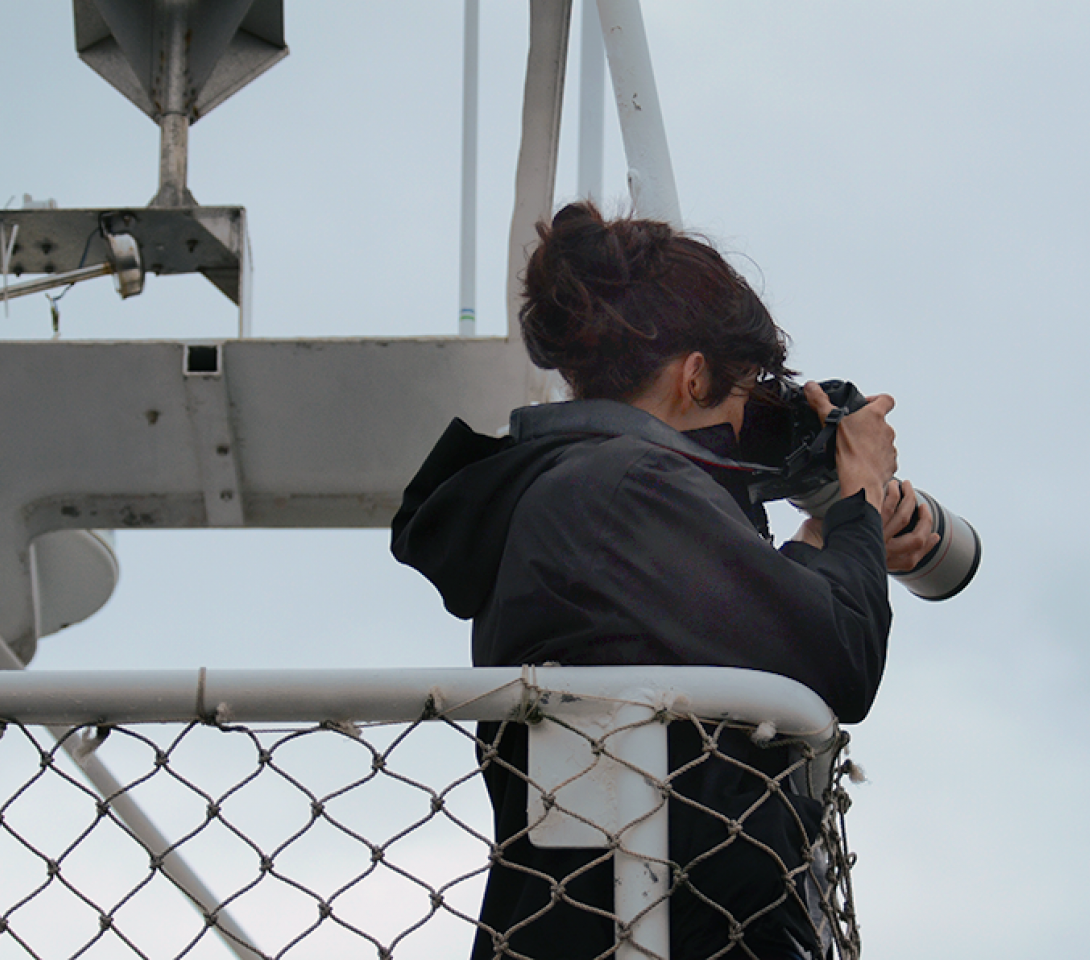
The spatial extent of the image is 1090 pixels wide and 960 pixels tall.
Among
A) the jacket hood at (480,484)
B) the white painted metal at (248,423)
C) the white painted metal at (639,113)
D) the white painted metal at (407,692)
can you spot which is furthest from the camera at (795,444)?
the white painted metal at (248,423)

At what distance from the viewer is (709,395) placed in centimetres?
185

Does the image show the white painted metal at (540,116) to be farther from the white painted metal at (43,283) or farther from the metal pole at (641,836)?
the metal pole at (641,836)

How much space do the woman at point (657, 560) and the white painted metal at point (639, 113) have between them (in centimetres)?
64

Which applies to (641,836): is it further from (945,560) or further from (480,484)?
(945,560)

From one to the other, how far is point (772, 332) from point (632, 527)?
1.44 ft

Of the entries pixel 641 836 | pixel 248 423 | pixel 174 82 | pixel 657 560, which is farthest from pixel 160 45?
pixel 641 836

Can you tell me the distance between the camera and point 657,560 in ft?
5.05

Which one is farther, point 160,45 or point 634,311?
point 160,45

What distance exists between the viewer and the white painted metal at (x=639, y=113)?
102 inches

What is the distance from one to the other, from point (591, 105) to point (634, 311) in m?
1.59

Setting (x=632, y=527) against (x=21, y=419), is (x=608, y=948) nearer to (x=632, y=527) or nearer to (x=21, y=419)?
(x=632, y=527)

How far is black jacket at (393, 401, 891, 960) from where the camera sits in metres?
1.47

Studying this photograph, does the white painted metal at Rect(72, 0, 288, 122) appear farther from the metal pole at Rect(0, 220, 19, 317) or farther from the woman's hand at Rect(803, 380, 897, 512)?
the woman's hand at Rect(803, 380, 897, 512)

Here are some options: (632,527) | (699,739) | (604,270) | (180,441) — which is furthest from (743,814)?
(180,441)
